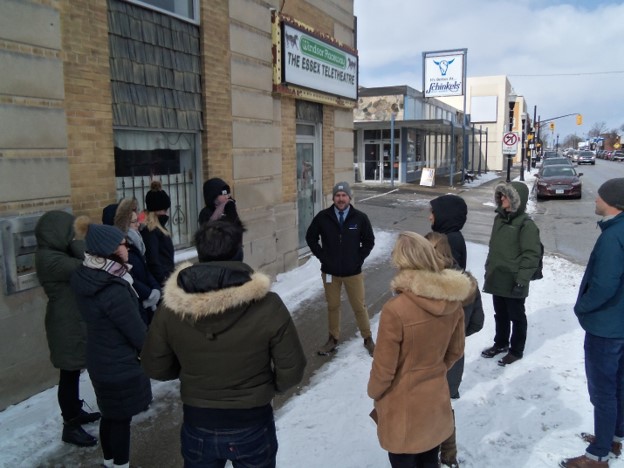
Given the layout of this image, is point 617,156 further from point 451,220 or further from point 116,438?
point 116,438

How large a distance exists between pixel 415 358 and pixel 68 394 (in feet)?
9.31

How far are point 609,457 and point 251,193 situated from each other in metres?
5.74

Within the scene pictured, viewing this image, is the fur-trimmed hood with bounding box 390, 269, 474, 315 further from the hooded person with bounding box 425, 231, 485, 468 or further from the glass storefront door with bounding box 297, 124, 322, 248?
the glass storefront door with bounding box 297, 124, 322, 248

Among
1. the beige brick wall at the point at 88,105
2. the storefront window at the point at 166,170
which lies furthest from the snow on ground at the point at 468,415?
the storefront window at the point at 166,170

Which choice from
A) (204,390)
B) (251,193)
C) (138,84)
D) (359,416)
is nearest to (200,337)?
(204,390)

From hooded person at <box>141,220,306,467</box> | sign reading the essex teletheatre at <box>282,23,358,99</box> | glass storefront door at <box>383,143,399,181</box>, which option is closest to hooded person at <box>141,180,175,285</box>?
hooded person at <box>141,220,306,467</box>

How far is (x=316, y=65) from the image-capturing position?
9.43m

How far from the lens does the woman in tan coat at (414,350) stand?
2.63 m

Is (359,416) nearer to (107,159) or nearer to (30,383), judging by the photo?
(30,383)

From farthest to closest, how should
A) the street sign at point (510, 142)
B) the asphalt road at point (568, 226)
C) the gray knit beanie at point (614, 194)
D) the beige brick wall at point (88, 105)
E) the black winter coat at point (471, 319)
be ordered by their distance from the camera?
the street sign at point (510, 142) < the asphalt road at point (568, 226) < the beige brick wall at point (88, 105) < the black winter coat at point (471, 319) < the gray knit beanie at point (614, 194)

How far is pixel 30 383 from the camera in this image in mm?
4621

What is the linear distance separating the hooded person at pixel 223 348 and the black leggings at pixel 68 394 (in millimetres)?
1837

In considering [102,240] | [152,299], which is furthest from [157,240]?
[102,240]

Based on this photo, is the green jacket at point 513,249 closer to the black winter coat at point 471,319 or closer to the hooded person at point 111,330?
the black winter coat at point 471,319
